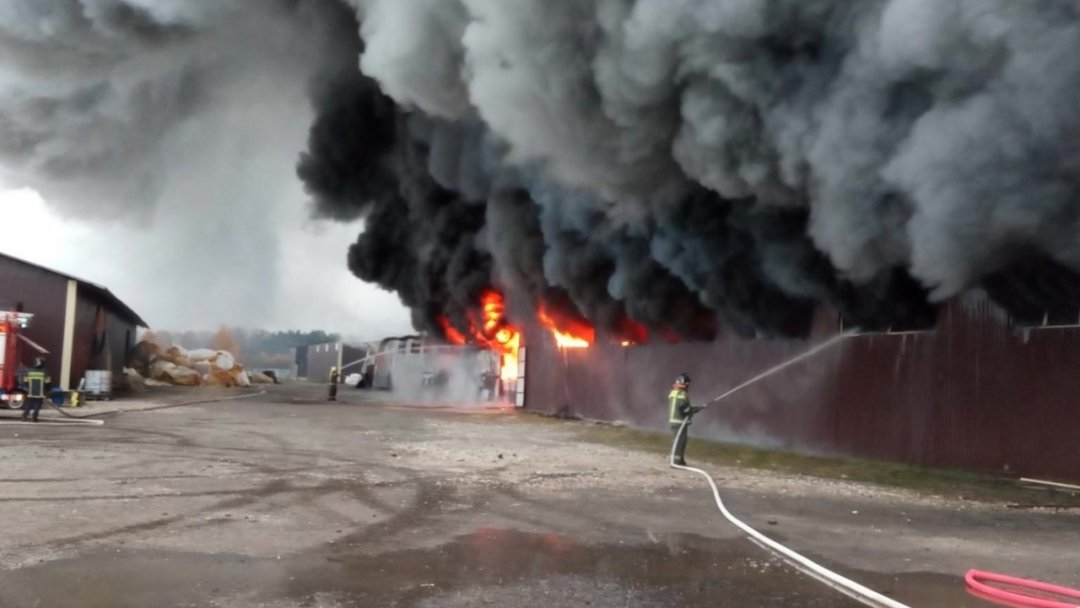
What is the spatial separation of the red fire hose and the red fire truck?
2007 cm

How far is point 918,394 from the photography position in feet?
42.9

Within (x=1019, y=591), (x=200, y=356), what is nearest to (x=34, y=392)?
(x=1019, y=591)

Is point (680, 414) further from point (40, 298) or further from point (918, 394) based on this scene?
point (40, 298)

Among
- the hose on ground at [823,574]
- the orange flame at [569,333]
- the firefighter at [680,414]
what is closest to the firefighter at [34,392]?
the firefighter at [680,414]

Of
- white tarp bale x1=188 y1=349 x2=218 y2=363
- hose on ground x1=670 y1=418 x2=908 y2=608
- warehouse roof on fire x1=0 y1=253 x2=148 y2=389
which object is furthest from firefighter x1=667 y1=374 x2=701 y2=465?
white tarp bale x1=188 y1=349 x2=218 y2=363

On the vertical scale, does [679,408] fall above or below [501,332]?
Answer: below

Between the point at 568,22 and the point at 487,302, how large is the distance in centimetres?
1652

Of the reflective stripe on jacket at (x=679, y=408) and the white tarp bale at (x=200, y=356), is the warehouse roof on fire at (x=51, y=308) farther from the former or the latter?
the reflective stripe on jacket at (x=679, y=408)

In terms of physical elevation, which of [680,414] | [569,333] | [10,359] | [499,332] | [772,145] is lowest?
[680,414]

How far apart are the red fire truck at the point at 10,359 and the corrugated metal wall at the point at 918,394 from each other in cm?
1459

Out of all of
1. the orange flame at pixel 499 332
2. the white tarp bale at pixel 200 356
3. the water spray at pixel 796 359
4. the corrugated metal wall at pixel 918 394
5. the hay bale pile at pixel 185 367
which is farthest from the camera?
the white tarp bale at pixel 200 356

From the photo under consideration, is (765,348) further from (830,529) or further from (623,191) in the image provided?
(830,529)

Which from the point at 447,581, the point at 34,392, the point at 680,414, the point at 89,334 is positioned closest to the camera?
the point at 447,581

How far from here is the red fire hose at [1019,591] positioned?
19.0 feet
